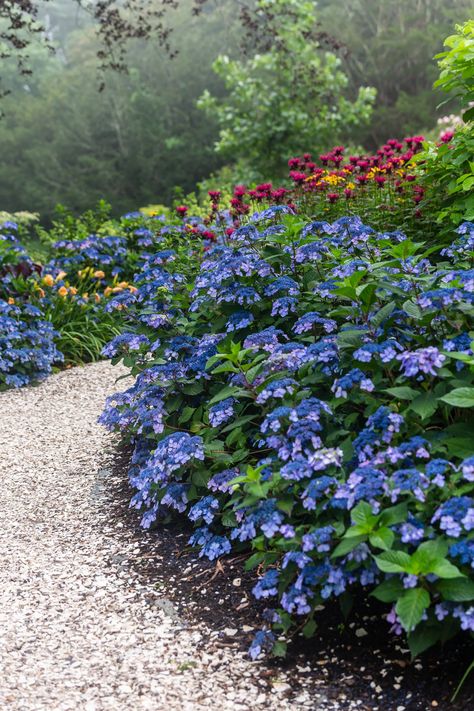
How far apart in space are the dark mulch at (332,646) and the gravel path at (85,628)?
6cm

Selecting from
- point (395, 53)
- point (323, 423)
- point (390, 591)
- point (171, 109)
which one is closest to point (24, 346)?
point (323, 423)

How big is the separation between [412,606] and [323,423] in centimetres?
78

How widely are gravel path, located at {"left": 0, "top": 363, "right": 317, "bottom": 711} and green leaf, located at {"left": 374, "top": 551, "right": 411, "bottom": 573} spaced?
507 mm

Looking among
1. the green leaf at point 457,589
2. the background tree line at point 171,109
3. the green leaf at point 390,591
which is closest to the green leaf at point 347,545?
the green leaf at point 390,591

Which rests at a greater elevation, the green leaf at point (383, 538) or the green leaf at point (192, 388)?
the green leaf at point (383, 538)

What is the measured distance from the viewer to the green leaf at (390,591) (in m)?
1.95

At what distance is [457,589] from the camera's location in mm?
1880

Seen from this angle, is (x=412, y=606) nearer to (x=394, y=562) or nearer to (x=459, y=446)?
(x=394, y=562)

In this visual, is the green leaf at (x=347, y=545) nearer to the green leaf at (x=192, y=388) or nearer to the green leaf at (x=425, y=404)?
the green leaf at (x=425, y=404)

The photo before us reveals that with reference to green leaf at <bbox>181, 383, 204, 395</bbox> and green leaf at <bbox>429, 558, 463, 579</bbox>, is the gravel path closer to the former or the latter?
green leaf at <bbox>429, 558, 463, 579</bbox>

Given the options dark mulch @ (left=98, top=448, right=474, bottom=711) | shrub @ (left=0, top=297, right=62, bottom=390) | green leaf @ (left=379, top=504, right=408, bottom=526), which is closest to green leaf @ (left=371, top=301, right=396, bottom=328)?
green leaf @ (left=379, top=504, right=408, bottom=526)

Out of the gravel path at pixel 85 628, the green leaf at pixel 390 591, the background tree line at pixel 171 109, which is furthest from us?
the background tree line at pixel 171 109

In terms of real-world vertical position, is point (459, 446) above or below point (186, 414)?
above

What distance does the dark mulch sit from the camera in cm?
209
